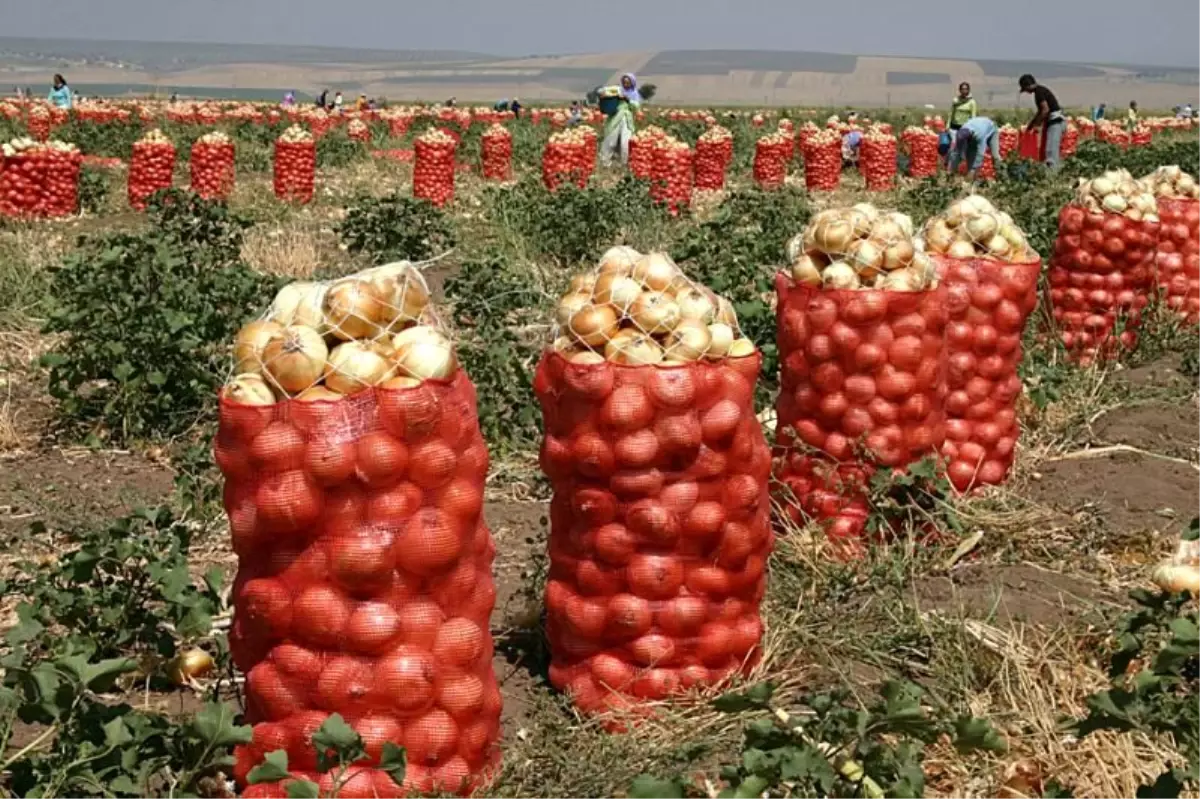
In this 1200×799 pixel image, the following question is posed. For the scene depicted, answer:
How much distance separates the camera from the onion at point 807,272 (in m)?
4.91

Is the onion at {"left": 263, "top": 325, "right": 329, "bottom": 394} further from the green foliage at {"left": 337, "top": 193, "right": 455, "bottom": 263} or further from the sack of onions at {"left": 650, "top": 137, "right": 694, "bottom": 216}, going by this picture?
the sack of onions at {"left": 650, "top": 137, "right": 694, "bottom": 216}

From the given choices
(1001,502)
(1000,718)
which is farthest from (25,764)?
(1001,502)

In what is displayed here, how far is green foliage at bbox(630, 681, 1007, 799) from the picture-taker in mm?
2650

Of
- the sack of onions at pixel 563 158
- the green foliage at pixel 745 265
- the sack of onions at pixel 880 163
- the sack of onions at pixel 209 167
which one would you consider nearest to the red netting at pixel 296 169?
the sack of onions at pixel 209 167

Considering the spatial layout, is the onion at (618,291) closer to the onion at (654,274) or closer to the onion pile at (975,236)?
the onion at (654,274)

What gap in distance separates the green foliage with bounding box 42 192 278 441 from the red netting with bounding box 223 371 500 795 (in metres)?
3.49

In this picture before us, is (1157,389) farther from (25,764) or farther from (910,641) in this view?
(25,764)

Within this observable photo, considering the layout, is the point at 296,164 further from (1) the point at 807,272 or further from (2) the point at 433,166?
(1) the point at 807,272

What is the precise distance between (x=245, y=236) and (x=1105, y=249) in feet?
23.8

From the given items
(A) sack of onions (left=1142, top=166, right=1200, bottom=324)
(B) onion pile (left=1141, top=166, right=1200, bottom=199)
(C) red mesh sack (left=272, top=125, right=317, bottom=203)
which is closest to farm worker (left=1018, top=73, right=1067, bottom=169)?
(C) red mesh sack (left=272, top=125, right=317, bottom=203)

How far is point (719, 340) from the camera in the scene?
12.5 feet

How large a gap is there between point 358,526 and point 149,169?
42.8 ft

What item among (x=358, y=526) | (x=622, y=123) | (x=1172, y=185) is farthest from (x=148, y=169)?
(x=358, y=526)

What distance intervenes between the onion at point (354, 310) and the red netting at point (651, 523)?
72 centimetres
